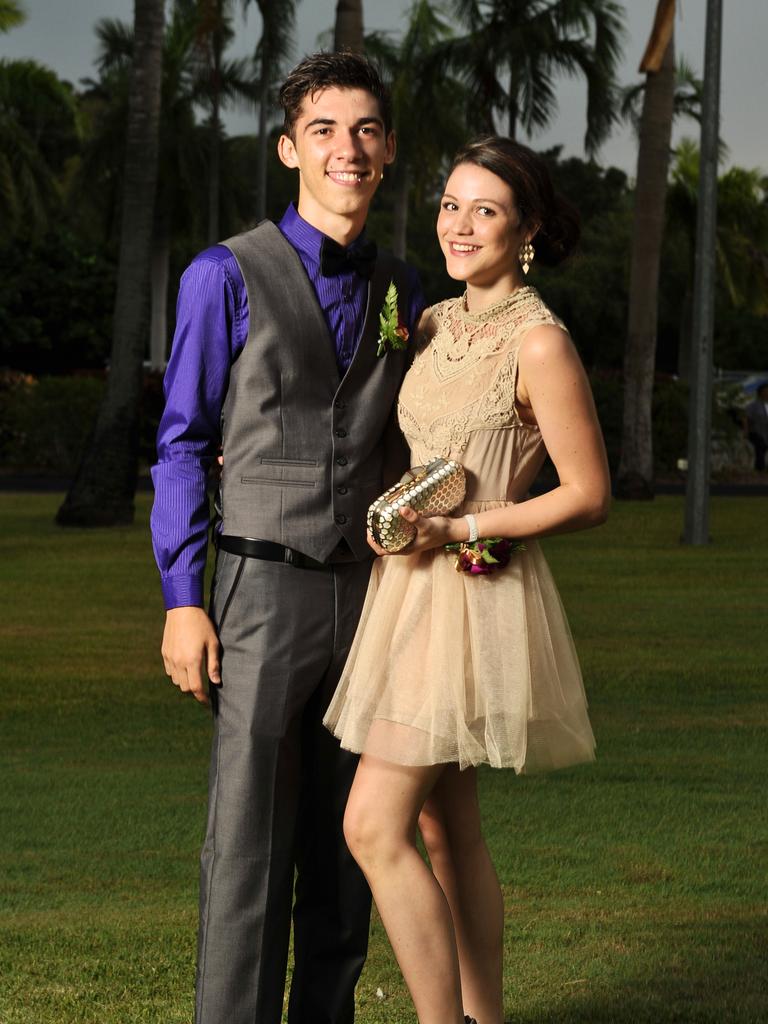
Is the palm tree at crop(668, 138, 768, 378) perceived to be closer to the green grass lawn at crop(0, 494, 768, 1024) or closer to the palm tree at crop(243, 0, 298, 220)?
the palm tree at crop(243, 0, 298, 220)

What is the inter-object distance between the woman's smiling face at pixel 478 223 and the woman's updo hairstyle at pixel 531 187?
19 millimetres

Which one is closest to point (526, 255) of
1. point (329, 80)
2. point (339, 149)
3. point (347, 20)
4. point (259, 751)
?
point (339, 149)

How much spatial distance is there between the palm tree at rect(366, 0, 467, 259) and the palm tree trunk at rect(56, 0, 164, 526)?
1315 centimetres

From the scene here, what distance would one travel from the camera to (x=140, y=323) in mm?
19766

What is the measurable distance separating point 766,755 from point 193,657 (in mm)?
4961

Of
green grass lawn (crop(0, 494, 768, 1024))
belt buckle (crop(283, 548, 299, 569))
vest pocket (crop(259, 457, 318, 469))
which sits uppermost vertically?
vest pocket (crop(259, 457, 318, 469))

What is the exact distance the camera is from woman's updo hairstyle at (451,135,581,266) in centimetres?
380

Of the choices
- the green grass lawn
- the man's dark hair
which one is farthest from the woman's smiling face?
the green grass lawn

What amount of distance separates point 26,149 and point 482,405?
48.1 meters

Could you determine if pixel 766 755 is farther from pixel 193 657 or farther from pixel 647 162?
pixel 647 162

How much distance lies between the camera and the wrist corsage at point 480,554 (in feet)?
12.2

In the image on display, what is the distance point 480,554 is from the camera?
3.71 meters

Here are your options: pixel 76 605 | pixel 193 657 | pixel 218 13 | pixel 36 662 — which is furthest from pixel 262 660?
pixel 218 13

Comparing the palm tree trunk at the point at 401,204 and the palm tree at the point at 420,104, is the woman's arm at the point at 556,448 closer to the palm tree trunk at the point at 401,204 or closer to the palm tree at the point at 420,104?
the palm tree at the point at 420,104
